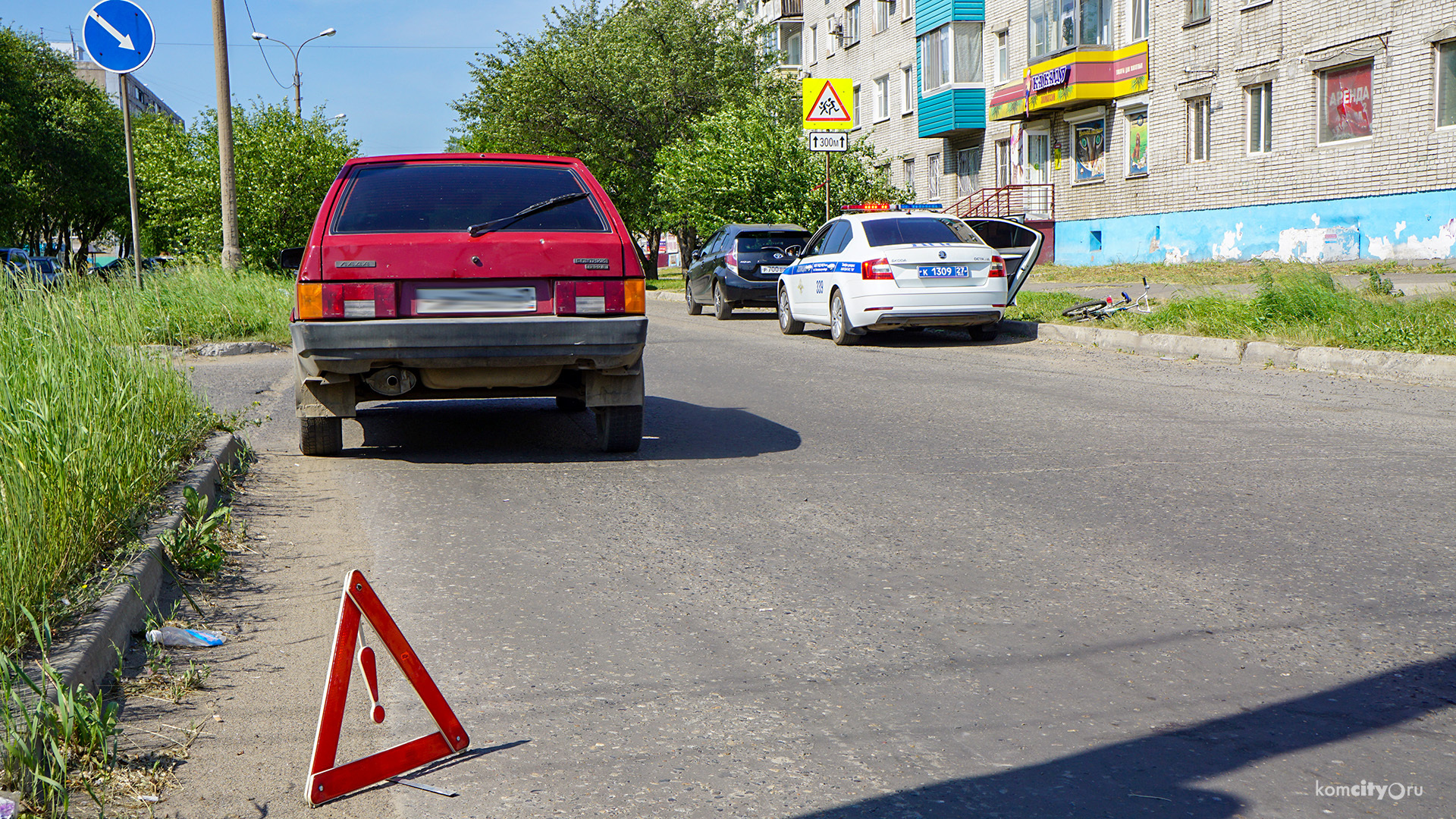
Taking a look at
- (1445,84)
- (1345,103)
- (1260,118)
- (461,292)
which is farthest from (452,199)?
(1260,118)

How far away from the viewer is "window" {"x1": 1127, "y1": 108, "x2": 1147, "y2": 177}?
28781 millimetres

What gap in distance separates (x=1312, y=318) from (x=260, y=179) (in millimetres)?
17672

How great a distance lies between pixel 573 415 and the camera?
9.02m

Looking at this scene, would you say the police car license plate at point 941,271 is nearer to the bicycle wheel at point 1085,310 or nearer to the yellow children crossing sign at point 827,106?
the bicycle wheel at point 1085,310

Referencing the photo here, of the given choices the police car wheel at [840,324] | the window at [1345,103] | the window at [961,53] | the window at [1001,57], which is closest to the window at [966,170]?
the window at [961,53]

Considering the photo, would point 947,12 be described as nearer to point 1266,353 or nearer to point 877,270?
point 877,270

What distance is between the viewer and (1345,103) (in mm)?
23312

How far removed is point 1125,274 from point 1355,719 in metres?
21.9

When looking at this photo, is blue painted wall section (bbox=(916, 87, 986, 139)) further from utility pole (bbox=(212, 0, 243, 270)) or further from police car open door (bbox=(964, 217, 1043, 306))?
utility pole (bbox=(212, 0, 243, 270))

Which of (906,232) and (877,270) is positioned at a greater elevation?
(906,232)

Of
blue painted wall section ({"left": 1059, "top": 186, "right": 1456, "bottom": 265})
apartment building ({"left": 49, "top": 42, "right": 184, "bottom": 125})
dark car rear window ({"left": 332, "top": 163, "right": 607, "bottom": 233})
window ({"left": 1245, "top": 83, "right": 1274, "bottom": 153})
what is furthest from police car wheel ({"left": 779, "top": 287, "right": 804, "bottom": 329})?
apartment building ({"left": 49, "top": 42, "right": 184, "bottom": 125})

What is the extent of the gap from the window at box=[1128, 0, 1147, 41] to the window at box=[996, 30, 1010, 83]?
259 inches

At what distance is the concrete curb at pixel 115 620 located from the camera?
3.19m

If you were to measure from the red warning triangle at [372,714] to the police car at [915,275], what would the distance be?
11.1m
